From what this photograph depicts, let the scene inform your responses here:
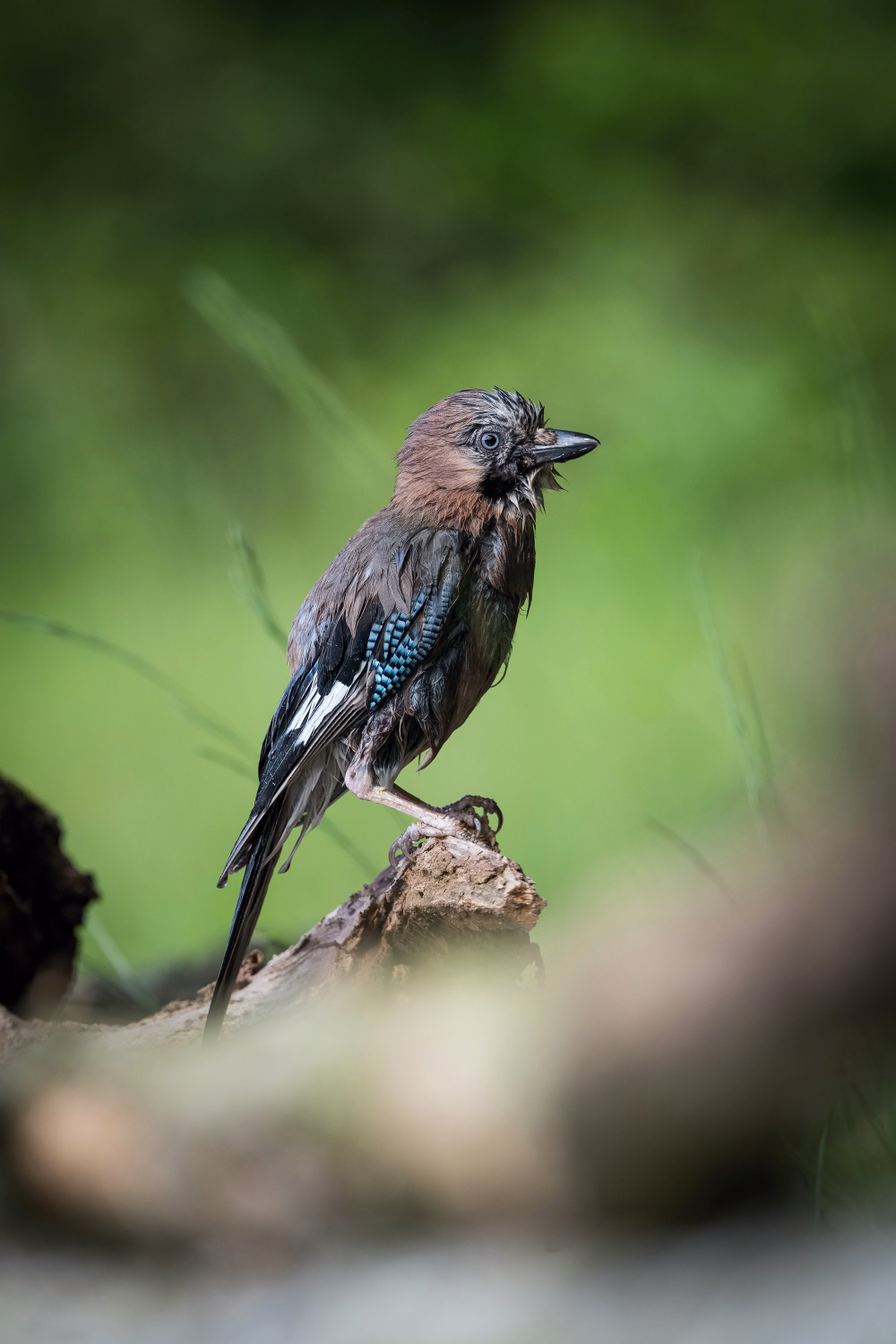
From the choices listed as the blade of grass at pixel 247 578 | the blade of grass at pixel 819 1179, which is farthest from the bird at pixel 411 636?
the blade of grass at pixel 819 1179

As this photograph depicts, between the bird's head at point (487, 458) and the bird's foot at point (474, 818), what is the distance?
0.37m

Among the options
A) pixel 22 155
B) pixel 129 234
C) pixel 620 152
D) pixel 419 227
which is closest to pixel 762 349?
pixel 620 152

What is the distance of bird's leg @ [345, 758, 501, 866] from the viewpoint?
139 centimetres

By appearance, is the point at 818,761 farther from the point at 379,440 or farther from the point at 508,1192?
the point at 379,440

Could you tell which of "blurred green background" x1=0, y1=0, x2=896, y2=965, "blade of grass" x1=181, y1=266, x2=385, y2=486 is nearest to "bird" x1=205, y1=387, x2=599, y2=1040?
"blade of grass" x1=181, y1=266, x2=385, y2=486

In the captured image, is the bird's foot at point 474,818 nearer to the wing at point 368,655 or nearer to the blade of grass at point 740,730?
the wing at point 368,655

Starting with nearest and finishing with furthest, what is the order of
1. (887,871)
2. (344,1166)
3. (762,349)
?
(887,871)
(344,1166)
(762,349)

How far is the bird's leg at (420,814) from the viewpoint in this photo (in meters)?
1.39

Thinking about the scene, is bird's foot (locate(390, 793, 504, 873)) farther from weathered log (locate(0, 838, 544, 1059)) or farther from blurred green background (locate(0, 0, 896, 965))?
blurred green background (locate(0, 0, 896, 965))

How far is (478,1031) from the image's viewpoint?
3.00ft

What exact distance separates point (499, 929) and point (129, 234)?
250 centimetres

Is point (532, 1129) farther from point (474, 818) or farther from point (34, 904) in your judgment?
point (34, 904)

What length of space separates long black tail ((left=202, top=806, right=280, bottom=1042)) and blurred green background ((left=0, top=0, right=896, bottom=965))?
106 centimetres

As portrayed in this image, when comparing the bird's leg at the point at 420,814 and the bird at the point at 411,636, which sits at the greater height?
the bird at the point at 411,636
